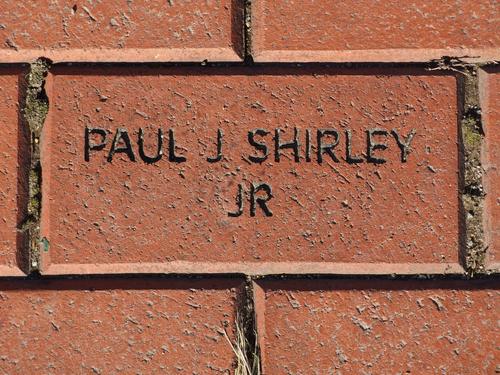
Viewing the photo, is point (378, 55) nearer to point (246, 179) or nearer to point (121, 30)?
point (246, 179)

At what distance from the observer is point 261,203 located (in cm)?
83

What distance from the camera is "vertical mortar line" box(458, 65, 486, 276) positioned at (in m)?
0.83

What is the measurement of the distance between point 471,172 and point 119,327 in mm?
541

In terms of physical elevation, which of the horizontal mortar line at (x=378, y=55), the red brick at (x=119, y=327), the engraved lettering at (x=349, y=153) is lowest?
the red brick at (x=119, y=327)

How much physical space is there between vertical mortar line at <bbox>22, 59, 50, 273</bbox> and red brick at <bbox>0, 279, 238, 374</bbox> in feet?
0.17

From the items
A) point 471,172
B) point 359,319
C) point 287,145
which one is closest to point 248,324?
point 359,319

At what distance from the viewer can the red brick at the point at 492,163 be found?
0.83m

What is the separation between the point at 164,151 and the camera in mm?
836

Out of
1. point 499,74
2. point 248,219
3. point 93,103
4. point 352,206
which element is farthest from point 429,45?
point 93,103

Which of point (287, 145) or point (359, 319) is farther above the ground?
point (287, 145)

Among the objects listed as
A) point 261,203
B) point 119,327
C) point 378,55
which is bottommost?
point 119,327

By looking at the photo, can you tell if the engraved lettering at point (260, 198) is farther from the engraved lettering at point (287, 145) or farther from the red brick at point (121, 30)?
the red brick at point (121, 30)

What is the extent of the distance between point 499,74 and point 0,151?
0.71m

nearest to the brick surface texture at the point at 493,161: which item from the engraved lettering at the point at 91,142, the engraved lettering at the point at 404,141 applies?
the engraved lettering at the point at 404,141
